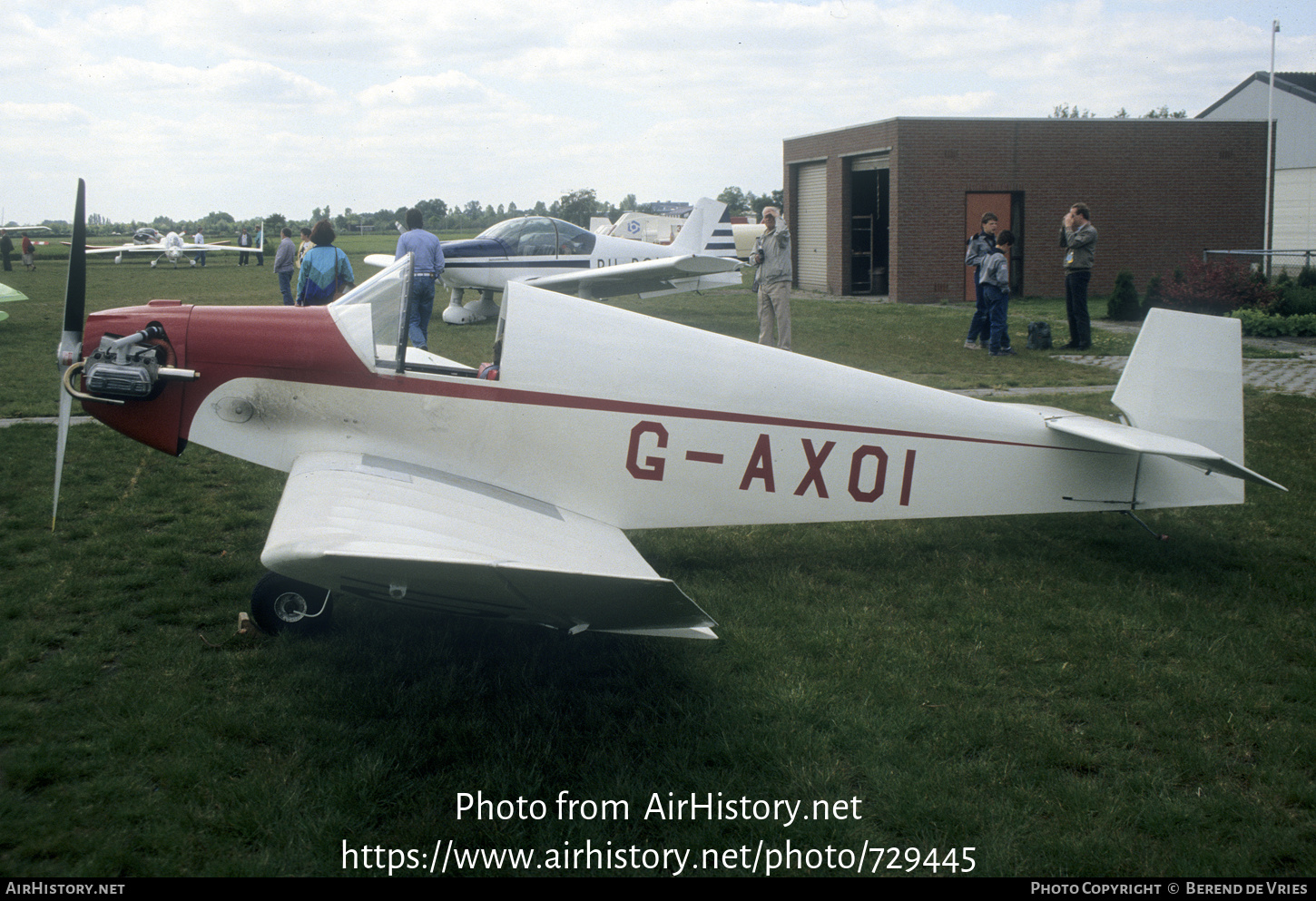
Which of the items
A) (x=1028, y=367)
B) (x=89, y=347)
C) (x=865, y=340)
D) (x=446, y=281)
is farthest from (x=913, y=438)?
(x=446, y=281)

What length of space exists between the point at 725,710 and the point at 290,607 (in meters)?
2.08

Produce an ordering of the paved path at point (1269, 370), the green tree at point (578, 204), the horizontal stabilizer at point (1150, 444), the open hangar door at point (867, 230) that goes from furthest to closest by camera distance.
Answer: the green tree at point (578, 204) < the open hangar door at point (867, 230) < the paved path at point (1269, 370) < the horizontal stabilizer at point (1150, 444)

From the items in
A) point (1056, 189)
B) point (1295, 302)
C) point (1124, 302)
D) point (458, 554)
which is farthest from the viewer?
point (1056, 189)

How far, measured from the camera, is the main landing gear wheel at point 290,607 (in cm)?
420

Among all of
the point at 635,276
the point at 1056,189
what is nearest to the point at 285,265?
the point at 635,276

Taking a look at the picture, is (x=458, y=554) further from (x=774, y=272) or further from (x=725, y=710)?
(x=774, y=272)

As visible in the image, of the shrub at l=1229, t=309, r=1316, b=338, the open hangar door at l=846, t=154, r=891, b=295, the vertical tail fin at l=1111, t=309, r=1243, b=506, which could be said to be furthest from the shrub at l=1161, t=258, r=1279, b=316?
the vertical tail fin at l=1111, t=309, r=1243, b=506

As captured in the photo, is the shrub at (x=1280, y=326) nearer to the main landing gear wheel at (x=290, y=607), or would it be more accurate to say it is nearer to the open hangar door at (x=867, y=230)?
the open hangar door at (x=867, y=230)

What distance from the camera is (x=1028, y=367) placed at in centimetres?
1188

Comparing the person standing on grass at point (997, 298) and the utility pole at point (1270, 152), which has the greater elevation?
the utility pole at point (1270, 152)

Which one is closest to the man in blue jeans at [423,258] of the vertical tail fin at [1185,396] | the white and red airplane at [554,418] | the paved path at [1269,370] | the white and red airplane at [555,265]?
the white and red airplane at [555,265]

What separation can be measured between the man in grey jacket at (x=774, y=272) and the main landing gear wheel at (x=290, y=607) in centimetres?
923

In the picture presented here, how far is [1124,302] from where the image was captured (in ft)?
57.3

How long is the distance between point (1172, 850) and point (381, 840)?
244cm
